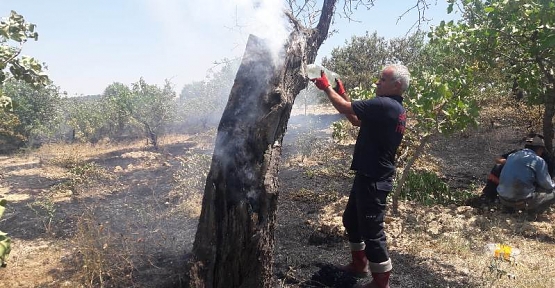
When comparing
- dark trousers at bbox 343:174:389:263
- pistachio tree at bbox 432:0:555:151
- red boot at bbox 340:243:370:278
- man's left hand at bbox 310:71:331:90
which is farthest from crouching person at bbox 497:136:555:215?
man's left hand at bbox 310:71:331:90

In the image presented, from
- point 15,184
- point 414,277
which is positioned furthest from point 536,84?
point 15,184

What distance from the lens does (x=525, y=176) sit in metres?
4.77

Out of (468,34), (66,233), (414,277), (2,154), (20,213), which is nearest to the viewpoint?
(414,277)

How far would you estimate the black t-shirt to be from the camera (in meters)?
2.80

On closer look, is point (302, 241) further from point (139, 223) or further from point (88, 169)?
point (88, 169)

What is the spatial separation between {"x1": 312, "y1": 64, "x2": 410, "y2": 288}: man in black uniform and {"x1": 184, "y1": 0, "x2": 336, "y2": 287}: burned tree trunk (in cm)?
47

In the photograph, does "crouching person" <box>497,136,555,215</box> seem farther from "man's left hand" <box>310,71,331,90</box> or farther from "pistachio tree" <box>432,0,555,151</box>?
"man's left hand" <box>310,71,331,90</box>

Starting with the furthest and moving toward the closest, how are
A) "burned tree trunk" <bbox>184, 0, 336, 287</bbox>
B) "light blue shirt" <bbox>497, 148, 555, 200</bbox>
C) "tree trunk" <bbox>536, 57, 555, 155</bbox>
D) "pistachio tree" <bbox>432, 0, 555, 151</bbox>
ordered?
"tree trunk" <bbox>536, 57, 555, 155</bbox> → "light blue shirt" <bbox>497, 148, 555, 200</bbox> → "pistachio tree" <bbox>432, 0, 555, 151</bbox> → "burned tree trunk" <bbox>184, 0, 336, 287</bbox>

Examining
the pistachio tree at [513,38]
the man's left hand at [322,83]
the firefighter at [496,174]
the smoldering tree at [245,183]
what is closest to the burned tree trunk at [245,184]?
the smoldering tree at [245,183]

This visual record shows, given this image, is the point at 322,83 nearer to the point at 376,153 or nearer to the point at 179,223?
the point at 376,153

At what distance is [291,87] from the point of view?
9.45 ft

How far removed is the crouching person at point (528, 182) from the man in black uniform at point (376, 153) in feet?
9.03

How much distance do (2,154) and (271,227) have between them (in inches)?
643

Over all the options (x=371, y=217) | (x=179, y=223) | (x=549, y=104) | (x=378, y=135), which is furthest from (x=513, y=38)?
(x=179, y=223)
